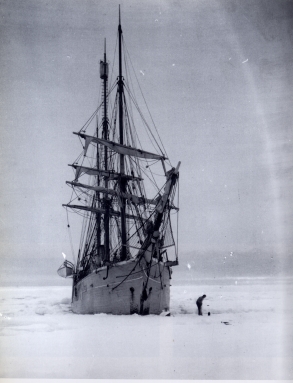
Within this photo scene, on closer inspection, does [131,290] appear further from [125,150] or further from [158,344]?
[125,150]

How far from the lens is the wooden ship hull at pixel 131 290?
38.2 feet

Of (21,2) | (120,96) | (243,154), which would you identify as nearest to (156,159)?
(120,96)

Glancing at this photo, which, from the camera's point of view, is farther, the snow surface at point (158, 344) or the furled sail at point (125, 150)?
the furled sail at point (125, 150)

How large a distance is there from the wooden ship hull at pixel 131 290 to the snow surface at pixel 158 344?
9.47ft

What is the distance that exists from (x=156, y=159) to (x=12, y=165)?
4.98 m

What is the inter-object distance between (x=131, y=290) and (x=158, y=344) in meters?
3.96

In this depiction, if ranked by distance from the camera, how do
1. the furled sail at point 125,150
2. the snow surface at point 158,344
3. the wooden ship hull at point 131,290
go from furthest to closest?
the furled sail at point 125,150, the wooden ship hull at point 131,290, the snow surface at point 158,344

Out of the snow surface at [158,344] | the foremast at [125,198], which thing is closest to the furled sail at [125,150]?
the foremast at [125,198]

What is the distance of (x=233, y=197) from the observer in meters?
9.18

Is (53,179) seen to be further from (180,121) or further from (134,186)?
(134,186)

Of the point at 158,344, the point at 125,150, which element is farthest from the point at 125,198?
the point at 158,344

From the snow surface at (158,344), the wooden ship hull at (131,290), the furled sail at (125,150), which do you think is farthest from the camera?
the furled sail at (125,150)

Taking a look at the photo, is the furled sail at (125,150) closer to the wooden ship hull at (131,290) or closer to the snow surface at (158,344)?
the wooden ship hull at (131,290)

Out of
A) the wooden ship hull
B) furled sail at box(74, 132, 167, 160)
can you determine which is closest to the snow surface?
the wooden ship hull
